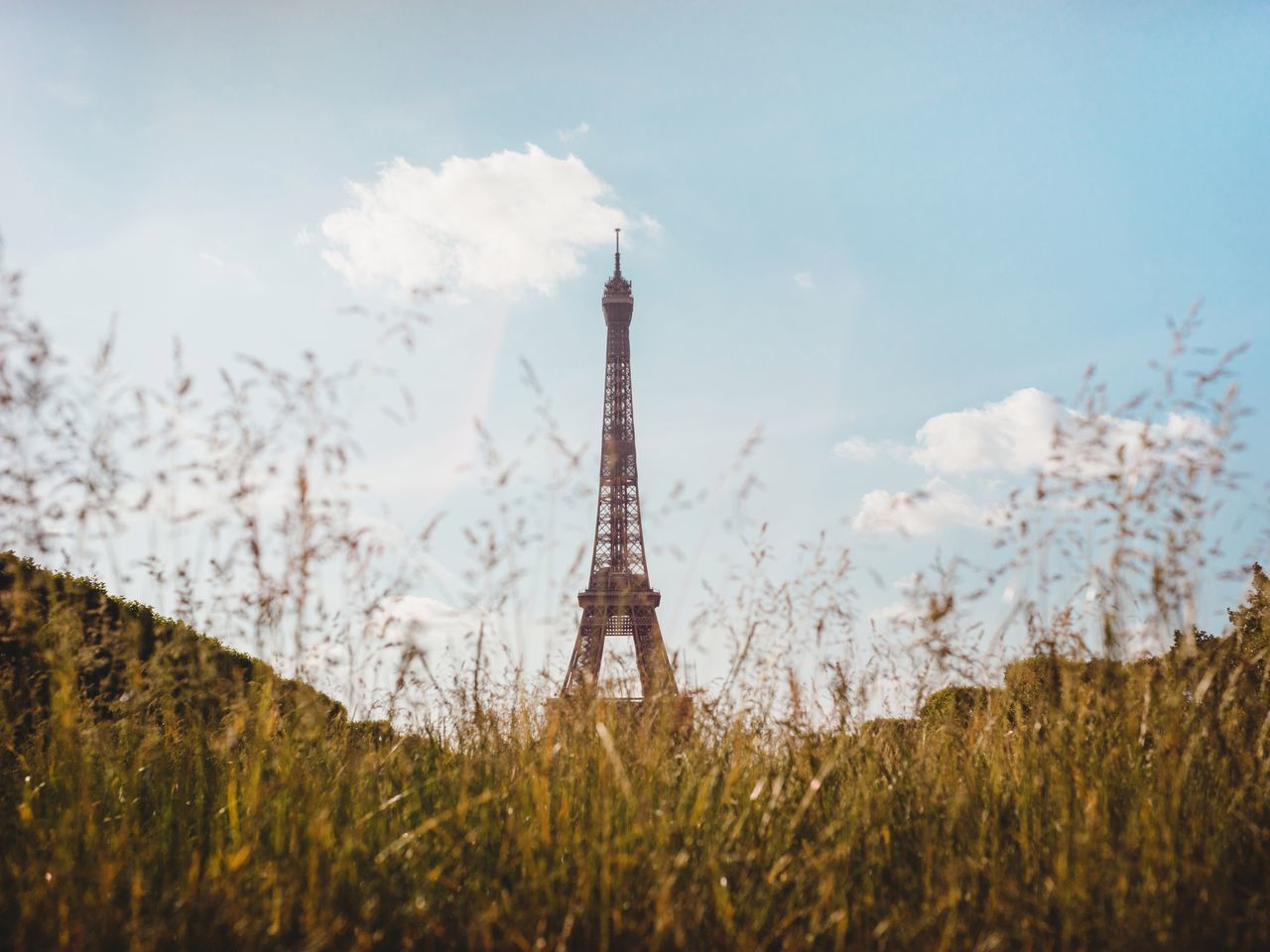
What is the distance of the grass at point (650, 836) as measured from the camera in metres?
2.14

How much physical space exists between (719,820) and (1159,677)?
69.4 inches

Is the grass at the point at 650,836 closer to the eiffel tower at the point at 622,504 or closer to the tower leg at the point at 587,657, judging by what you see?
the tower leg at the point at 587,657

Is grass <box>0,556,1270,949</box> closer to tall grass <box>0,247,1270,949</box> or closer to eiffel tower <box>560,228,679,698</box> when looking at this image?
tall grass <box>0,247,1270,949</box>

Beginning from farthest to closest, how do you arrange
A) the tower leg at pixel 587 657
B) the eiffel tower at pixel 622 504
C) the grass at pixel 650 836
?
the eiffel tower at pixel 622 504 → the tower leg at pixel 587 657 → the grass at pixel 650 836

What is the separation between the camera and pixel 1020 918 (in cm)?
227

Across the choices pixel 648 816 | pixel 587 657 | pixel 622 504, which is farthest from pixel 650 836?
pixel 622 504

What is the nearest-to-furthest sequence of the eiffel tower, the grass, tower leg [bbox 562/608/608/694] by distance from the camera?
the grass
tower leg [bbox 562/608/608/694]
the eiffel tower

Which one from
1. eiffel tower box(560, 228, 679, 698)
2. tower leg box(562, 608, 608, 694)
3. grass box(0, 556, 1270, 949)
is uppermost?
eiffel tower box(560, 228, 679, 698)

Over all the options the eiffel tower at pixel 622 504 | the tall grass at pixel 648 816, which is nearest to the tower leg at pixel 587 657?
the tall grass at pixel 648 816

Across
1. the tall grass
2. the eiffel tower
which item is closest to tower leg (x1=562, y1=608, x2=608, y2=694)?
the tall grass

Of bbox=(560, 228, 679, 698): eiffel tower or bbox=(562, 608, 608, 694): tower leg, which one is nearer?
bbox=(562, 608, 608, 694): tower leg

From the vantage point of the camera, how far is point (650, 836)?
2.45 metres

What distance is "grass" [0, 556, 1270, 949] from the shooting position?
2143 mm

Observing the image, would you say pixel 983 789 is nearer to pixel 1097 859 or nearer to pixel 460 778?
pixel 1097 859
